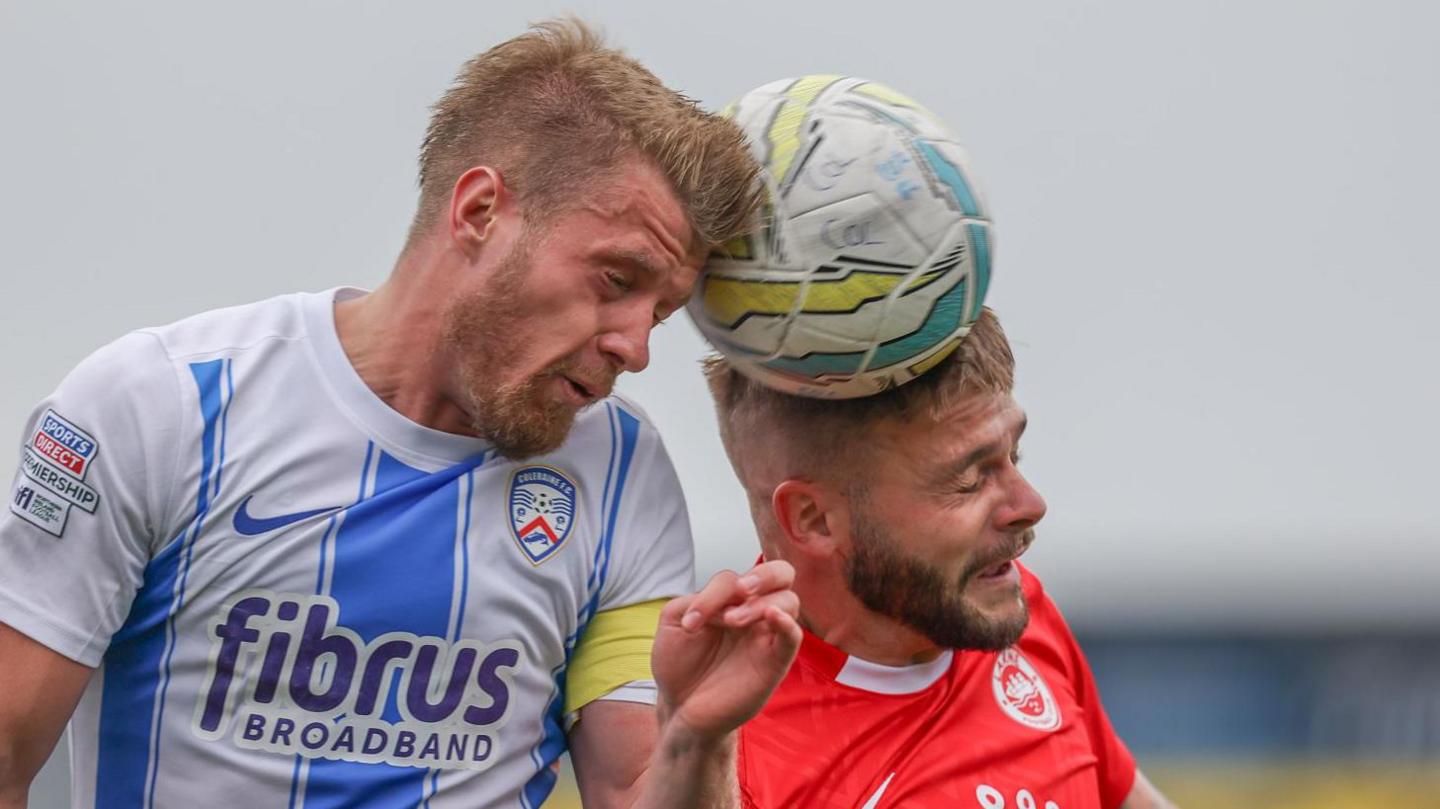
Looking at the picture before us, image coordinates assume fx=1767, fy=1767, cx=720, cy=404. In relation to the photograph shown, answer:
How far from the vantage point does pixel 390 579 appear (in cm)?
225

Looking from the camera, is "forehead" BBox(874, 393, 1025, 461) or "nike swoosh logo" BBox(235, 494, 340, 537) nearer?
"nike swoosh logo" BBox(235, 494, 340, 537)

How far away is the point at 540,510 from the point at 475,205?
412mm

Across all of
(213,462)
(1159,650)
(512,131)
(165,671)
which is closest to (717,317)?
(512,131)

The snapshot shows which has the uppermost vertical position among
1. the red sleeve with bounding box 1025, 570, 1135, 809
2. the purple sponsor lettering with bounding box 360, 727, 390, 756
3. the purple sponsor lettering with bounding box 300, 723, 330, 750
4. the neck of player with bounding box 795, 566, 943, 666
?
the purple sponsor lettering with bounding box 300, 723, 330, 750

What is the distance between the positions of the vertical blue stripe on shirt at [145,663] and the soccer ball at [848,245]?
2.16ft

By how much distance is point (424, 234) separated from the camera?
2338 mm

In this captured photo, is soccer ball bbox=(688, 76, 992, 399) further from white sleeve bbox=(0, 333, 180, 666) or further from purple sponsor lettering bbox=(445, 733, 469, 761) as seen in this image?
white sleeve bbox=(0, 333, 180, 666)

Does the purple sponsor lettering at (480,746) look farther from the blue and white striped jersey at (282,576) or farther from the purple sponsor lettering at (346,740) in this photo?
the purple sponsor lettering at (346,740)

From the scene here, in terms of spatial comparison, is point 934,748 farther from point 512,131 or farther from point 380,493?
point 512,131

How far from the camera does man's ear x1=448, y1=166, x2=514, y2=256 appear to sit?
2.26m

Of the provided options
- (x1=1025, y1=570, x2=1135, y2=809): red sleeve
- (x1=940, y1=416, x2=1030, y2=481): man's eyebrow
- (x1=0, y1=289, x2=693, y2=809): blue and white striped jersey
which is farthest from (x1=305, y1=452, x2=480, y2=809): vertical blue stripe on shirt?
(x1=1025, y1=570, x2=1135, y2=809): red sleeve

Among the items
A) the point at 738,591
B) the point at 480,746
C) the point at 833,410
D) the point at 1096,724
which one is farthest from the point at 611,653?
the point at 1096,724

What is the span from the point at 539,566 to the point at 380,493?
0.75ft

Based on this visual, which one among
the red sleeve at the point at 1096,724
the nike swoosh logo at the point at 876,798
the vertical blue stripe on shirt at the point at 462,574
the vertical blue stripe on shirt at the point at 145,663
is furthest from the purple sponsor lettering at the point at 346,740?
the red sleeve at the point at 1096,724
